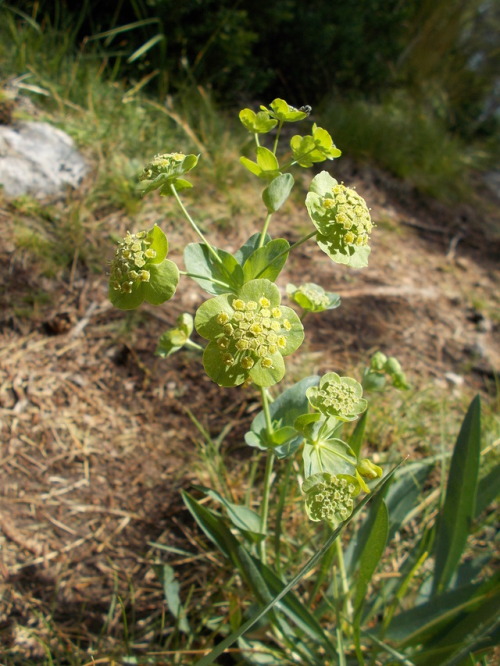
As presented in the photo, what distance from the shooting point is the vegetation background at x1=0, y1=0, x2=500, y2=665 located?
1532 millimetres

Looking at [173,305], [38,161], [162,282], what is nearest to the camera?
[162,282]

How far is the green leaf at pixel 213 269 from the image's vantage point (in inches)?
39.7

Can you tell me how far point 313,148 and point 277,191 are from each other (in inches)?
4.5

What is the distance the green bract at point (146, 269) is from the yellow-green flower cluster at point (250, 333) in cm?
13

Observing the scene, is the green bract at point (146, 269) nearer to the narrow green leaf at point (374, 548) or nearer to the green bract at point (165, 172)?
the green bract at point (165, 172)

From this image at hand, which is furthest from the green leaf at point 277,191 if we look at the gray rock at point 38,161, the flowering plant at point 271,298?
the gray rock at point 38,161

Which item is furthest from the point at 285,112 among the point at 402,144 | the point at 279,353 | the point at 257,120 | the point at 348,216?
the point at 402,144

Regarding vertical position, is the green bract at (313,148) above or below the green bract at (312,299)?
above

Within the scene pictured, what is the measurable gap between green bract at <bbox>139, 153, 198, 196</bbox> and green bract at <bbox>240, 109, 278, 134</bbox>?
0.17m

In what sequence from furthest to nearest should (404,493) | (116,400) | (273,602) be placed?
(116,400), (404,493), (273,602)

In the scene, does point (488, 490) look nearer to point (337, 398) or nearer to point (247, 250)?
point (337, 398)

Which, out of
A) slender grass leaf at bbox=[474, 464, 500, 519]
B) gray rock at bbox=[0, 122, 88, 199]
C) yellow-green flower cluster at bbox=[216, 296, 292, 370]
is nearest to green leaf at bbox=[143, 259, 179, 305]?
yellow-green flower cluster at bbox=[216, 296, 292, 370]

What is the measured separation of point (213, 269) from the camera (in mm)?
1050

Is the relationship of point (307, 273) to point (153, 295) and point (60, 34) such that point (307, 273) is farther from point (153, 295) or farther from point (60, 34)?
point (60, 34)
